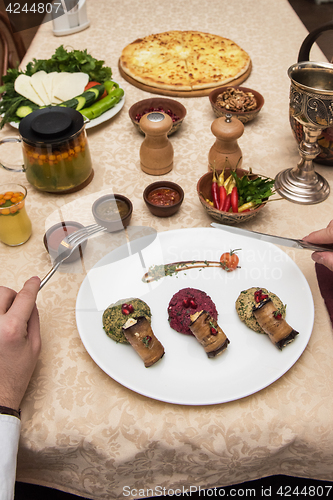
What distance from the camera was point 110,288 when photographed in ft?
3.04

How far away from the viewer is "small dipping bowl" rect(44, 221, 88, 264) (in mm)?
1016

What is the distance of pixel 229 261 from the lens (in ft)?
3.22

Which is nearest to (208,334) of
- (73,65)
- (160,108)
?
(160,108)

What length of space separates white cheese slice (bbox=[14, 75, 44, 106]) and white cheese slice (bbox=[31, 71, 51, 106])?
0.04 feet

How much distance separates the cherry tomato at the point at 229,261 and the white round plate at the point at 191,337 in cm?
1

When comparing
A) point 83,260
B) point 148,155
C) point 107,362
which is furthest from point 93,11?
point 107,362

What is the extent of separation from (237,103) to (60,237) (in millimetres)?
904

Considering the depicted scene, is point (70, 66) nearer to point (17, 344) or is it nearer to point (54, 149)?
point (54, 149)

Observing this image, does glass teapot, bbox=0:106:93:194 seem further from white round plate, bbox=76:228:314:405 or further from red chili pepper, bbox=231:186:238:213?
red chili pepper, bbox=231:186:238:213

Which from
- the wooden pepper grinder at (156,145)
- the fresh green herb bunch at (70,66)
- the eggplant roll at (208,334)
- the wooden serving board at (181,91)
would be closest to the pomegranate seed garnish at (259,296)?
the eggplant roll at (208,334)

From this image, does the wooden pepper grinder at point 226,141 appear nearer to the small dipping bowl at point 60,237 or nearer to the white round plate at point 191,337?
the white round plate at point 191,337

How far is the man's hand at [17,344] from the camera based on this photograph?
0.73 m

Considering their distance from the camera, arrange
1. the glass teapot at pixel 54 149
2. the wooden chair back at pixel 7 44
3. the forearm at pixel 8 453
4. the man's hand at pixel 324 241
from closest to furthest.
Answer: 1. the forearm at pixel 8 453
2. the man's hand at pixel 324 241
3. the glass teapot at pixel 54 149
4. the wooden chair back at pixel 7 44

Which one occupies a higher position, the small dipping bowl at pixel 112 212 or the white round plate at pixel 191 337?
the small dipping bowl at pixel 112 212
